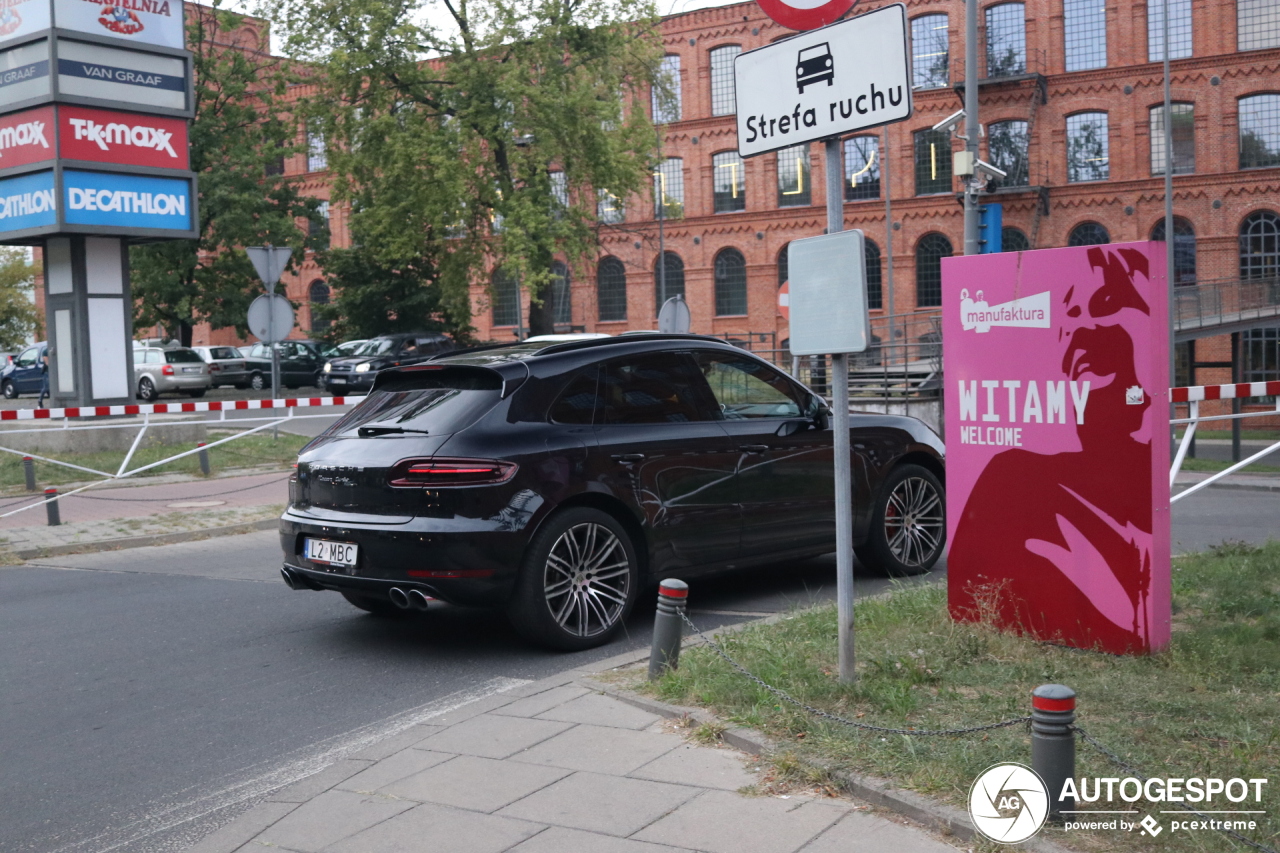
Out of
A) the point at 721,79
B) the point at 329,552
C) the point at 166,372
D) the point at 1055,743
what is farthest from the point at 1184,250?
the point at 1055,743

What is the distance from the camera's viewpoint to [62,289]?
2050 cm

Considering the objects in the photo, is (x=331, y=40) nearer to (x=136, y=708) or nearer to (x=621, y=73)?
(x=621, y=73)

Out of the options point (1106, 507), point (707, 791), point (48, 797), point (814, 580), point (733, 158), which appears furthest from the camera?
point (733, 158)

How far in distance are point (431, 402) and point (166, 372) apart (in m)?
32.9

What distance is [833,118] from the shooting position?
501 centimetres

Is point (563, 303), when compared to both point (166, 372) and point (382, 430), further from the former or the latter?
point (382, 430)

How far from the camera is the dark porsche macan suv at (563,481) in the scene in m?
6.46

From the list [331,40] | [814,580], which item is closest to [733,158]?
[331,40]

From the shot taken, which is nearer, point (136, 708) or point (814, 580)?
point (136, 708)

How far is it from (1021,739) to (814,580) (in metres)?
4.42

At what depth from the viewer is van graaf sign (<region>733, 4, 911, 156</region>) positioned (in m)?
4.75

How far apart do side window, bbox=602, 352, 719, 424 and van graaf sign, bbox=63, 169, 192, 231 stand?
15257 millimetres

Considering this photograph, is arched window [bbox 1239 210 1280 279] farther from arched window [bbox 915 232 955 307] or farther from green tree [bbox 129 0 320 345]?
green tree [bbox 129 0 320 345]

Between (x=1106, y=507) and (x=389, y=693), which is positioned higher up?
(x=1106, y=507)
